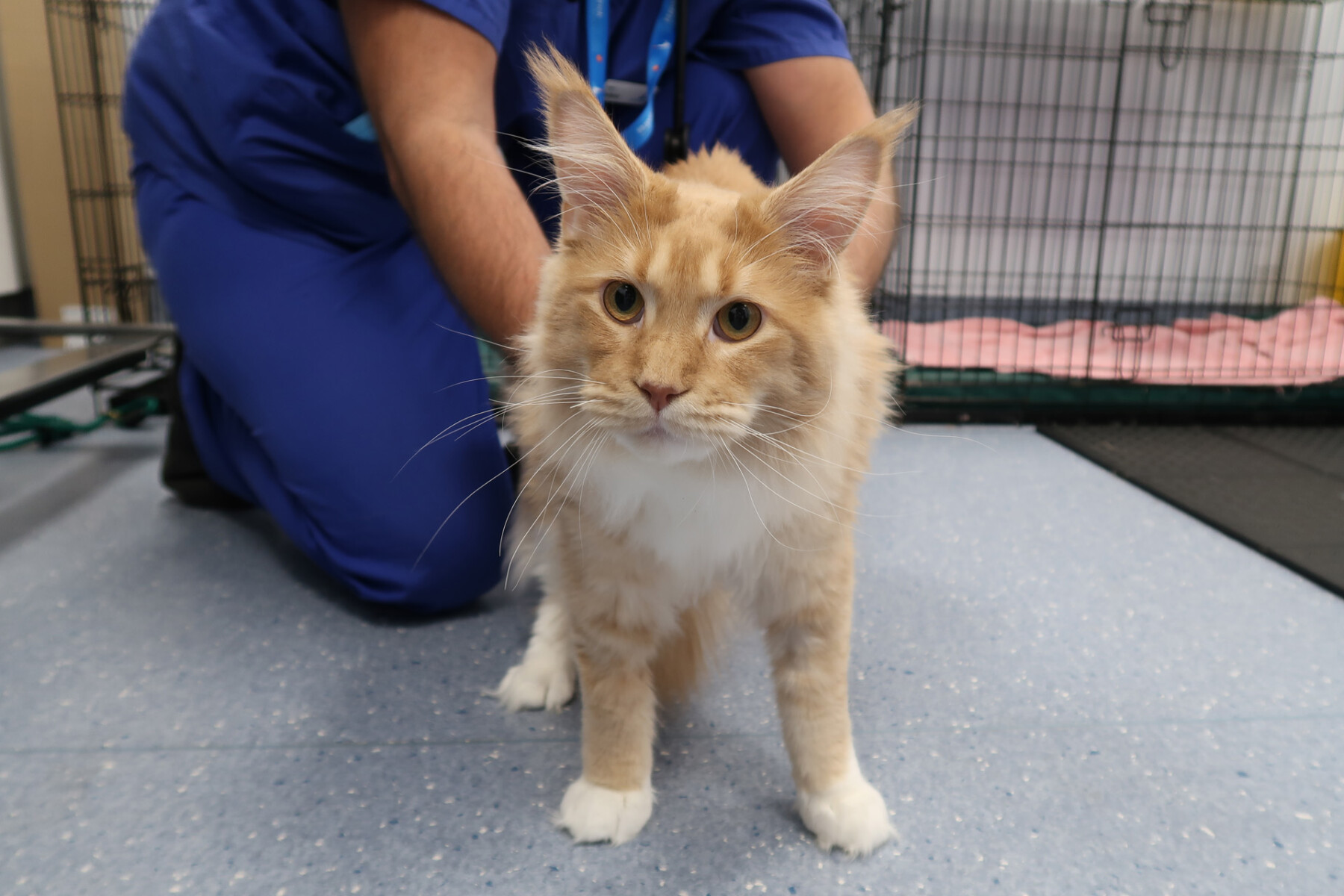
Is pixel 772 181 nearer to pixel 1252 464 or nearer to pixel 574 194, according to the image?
pixel 574 194

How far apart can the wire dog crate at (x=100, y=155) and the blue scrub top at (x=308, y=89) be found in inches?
62.0

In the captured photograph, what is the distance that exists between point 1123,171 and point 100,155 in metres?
4.03

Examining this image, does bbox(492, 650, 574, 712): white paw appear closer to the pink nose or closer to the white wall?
the pink nose

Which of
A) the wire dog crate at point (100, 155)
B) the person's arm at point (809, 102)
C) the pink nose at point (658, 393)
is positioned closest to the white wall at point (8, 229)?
the wire dog crate at point (100, 155)

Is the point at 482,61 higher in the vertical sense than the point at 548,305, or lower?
higher

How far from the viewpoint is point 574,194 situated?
77 cm

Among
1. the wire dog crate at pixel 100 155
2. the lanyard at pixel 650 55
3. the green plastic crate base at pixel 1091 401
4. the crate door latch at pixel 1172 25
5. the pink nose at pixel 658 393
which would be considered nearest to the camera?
the pink nose at pixel 658 393

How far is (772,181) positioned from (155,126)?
1.19 m

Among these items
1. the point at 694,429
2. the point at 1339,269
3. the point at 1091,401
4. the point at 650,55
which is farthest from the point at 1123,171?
the point at 694,429

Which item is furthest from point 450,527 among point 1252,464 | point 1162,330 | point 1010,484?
point 1162,330

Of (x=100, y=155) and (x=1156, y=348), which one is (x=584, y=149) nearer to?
(x=1156, y=348)

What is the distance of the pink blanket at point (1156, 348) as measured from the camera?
8.43ft

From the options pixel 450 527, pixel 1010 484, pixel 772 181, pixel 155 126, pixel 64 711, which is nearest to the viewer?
pixel 64 711

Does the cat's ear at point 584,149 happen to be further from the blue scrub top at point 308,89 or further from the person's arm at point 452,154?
the blue scrub top at point 308,89
